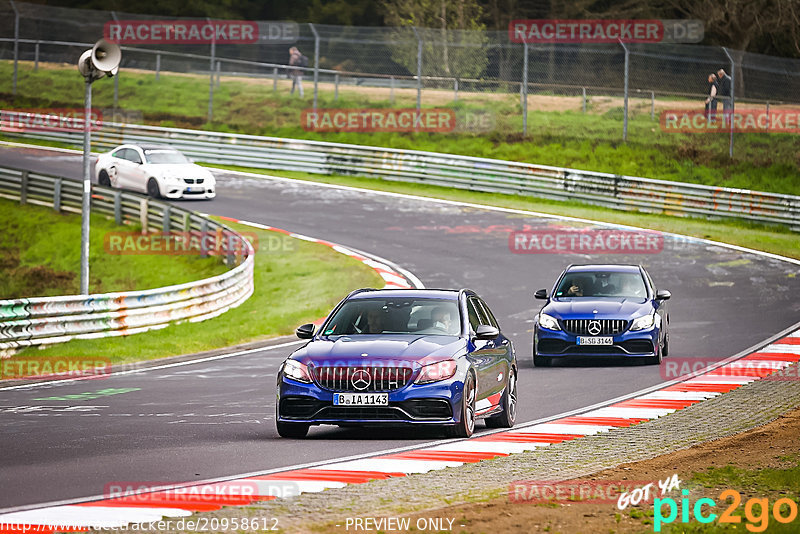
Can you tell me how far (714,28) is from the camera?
54375 mm

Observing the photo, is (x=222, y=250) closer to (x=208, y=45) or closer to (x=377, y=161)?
(x=377, y=161)

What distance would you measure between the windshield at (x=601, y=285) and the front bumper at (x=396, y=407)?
797 centimetres

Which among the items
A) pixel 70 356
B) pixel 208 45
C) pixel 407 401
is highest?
pixel 208 45

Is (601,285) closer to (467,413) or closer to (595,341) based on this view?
(595,341)

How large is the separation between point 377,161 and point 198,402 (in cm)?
2738

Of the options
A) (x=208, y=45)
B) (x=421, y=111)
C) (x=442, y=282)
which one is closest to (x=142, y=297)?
(x=442, y=282)

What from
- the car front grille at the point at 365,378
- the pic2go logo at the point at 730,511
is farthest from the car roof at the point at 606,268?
the pic2go logo at the point at 730,511

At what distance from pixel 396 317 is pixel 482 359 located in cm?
93

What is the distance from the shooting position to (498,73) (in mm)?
41219

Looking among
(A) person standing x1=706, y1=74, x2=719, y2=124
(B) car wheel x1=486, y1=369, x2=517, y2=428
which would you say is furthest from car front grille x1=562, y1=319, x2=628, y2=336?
(A) person standing x1=706, y1=74, x2=719, y2=124

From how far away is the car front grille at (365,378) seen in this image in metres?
11.1

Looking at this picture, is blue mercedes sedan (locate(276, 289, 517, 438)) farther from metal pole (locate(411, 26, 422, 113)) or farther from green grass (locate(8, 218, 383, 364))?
metal pole (locate(411, 26, 422, 113))

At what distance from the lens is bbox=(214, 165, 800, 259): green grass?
31688mm

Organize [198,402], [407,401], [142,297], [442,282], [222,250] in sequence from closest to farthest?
[407,401] < [198,402] < [142,297] < [442,282] < [222,250]
